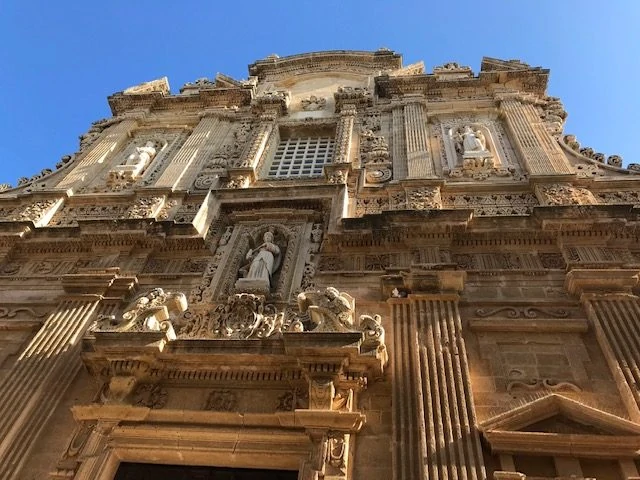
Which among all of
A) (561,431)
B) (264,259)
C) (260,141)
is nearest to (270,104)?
(260,141)

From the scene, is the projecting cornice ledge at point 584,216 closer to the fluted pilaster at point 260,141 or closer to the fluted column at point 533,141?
the fluted column at point 533,141

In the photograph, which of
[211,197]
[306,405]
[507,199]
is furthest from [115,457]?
[507,199]

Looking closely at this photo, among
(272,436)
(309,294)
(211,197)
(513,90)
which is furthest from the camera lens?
(513,90)

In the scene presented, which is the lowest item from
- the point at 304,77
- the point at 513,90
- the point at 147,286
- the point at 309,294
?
the point at 309,294

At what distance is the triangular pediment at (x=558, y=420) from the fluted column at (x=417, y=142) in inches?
224

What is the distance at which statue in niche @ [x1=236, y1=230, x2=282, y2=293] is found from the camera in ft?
28.0

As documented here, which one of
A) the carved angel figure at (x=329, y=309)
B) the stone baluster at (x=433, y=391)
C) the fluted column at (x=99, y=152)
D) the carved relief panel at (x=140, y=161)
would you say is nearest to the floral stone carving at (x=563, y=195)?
the stone baluster at (x=433, y=391)

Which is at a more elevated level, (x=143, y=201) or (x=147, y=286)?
(x=143, y=201)

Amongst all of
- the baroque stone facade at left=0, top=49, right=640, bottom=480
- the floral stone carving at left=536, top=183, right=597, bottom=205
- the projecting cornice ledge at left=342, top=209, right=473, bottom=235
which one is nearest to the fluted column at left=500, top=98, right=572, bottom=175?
the baroque stone facade at left=0, top=49, right=640, bottom=480

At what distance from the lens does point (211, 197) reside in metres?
11.0

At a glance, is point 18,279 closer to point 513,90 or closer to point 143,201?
point 143,201

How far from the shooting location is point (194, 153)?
43.5 ft

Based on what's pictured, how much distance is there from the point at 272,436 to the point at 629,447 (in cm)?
411

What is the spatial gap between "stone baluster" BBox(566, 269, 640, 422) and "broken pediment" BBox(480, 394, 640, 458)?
1.37 feet
